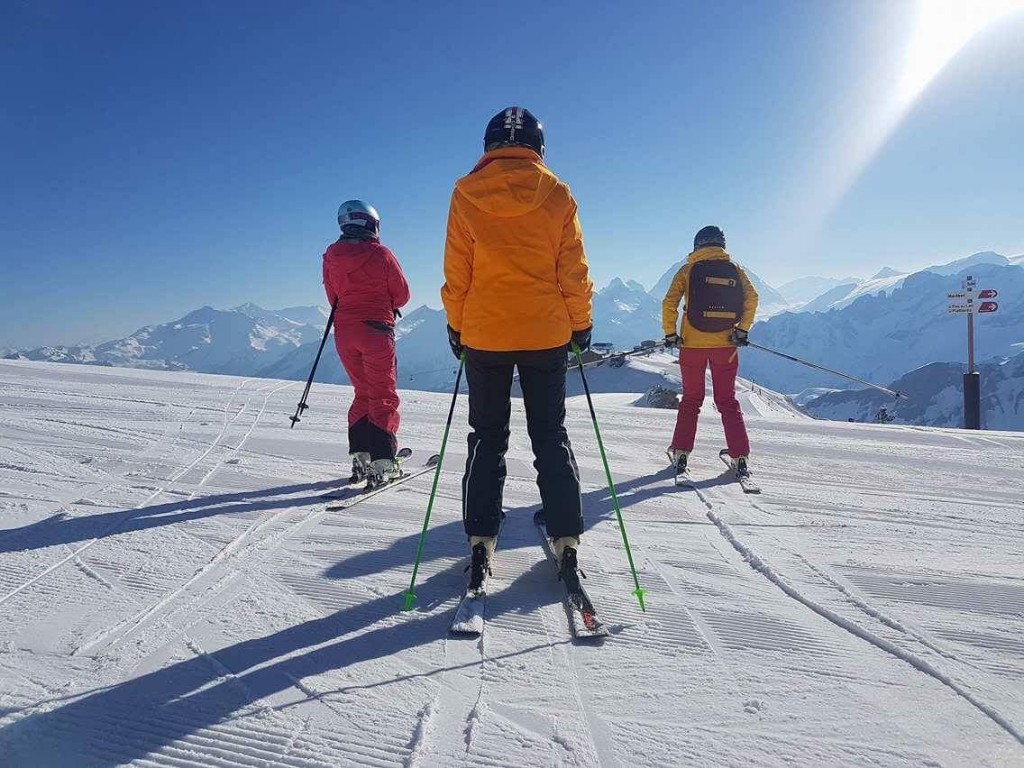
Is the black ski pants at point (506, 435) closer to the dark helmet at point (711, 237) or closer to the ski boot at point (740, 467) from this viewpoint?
the ski boot at point (740, 467)

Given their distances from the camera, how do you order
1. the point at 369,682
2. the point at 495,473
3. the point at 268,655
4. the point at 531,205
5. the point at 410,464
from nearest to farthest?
the point at 369,682 → the point at 268,655 → the point at 531,205 → the point at 495,473 → the point at 410,464

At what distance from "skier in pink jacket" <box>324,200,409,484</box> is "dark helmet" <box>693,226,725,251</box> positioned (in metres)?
2.72

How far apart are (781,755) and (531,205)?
216 centimetres

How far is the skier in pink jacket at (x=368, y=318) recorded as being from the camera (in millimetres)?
4234

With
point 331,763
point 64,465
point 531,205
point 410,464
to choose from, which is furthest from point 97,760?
point 64,465

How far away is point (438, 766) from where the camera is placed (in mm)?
1400

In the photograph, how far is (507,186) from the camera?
7.39 feet

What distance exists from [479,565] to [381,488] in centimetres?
180

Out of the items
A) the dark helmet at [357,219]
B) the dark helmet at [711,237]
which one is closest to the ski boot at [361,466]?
the dark helmet at [357,219]

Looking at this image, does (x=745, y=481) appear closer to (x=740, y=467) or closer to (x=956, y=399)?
(x=740, y=467)

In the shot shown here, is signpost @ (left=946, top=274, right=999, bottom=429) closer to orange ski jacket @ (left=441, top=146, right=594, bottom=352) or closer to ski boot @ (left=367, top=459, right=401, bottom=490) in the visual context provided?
ski boot @ (left=367, top=459, right=401, bottom=490)

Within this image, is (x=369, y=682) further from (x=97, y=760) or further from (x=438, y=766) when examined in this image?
(x=97, y=760)

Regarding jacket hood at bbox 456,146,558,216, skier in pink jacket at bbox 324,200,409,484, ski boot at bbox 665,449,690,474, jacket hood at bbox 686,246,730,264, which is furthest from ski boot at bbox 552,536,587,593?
jacket hood at bbox 686,246,730,264

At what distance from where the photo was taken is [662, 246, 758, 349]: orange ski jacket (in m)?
4.53
